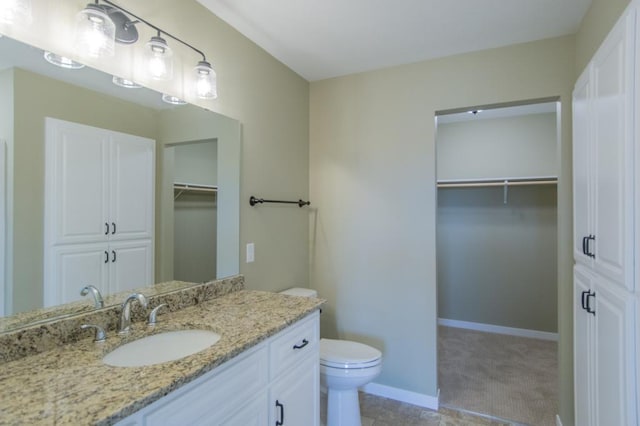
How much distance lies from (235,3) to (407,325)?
2.32 metres

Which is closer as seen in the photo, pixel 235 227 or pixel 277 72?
pixel 235 227

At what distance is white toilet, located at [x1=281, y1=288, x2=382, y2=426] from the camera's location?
76.8 inches

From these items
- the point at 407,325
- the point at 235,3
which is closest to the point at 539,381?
the point at 407,325

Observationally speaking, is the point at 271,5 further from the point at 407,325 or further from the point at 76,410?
the point at 407,325

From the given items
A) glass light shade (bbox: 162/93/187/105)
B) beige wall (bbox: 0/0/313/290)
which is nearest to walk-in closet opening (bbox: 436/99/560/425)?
beige wall (bbox: 0/0/313/290)

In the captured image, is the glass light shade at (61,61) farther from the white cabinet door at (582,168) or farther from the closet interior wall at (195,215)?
the white cabinet door at (582,168)

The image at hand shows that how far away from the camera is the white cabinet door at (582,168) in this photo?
1.43 m

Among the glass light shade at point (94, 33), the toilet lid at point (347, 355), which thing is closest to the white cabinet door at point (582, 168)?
the toilet lid at point (347, 355)

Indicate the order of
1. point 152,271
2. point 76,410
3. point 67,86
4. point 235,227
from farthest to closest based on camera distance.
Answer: point 235,227 < point 152,271 < point 67,86 < point 76,410

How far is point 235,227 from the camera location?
201cm

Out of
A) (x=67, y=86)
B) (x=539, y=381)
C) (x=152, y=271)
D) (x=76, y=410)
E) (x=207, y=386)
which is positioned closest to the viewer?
(x=76, y=410)

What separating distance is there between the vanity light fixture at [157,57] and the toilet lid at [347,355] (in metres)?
1.76

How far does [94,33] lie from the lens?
1.23 meters

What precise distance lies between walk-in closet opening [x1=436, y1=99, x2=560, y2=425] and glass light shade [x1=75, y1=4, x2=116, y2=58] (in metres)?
2.93
